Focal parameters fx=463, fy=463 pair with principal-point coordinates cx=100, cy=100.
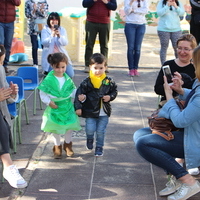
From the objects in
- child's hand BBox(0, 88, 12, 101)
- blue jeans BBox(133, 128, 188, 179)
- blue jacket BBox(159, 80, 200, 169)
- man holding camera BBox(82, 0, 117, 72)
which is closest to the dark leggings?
child's hand BBox(0, 88, 12, 101)

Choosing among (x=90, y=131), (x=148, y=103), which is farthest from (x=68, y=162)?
(x=148, y=103)

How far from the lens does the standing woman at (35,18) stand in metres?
10.3

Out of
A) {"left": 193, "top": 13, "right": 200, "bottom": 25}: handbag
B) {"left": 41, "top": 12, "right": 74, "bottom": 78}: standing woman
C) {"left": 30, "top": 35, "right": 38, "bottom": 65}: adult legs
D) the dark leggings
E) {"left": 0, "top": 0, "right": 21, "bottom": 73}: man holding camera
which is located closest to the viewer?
the dark leggings

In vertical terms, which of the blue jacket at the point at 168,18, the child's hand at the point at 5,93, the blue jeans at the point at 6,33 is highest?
the blue jacket at the point at 168,18

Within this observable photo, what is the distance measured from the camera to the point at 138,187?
4680 mm

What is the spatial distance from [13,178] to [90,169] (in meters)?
0.96

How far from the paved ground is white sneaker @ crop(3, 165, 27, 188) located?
82 mm

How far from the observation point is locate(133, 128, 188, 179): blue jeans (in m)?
4.30

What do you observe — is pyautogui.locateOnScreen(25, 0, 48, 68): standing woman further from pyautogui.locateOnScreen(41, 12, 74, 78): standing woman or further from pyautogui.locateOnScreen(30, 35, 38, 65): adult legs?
pyautogui.locateOnScreen(41, 12, 74, 78): standing woman

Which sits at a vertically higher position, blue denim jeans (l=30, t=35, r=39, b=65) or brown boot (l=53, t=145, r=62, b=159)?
blue denim jeans (l=30, t=35, r=39, b=65)

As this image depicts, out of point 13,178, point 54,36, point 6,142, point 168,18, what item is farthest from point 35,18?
point 13,178

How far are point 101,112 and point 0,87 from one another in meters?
1.23

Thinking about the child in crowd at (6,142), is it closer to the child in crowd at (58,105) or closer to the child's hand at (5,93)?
the child's hand at (5,93)

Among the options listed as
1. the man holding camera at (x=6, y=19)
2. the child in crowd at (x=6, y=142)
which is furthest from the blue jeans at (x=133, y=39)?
the child in crowd at (x=6, y=142)
